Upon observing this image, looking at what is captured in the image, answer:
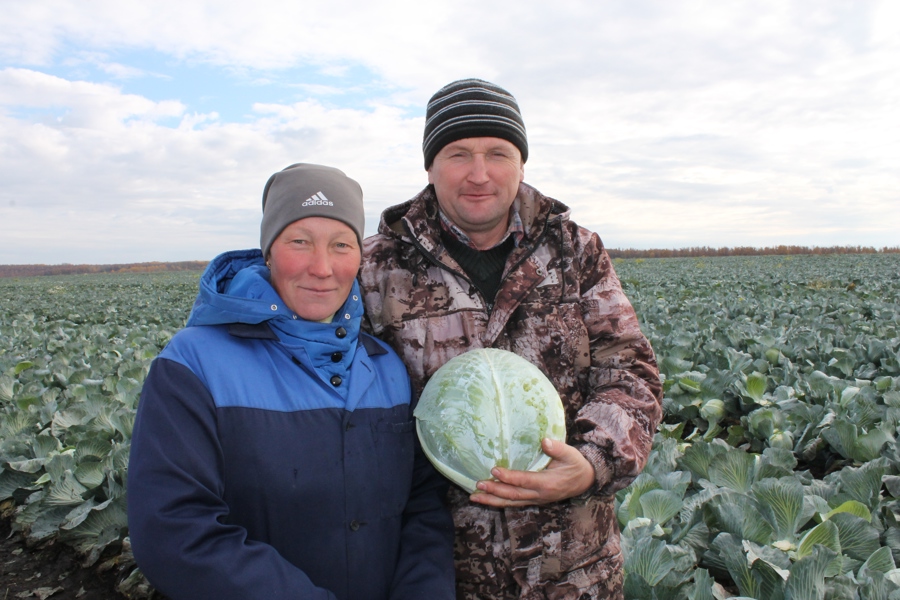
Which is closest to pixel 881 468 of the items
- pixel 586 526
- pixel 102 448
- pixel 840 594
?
pixel 840 594

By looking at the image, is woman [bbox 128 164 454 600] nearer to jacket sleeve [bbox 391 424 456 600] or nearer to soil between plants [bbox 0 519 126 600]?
jacket sleeve [bbox 391 424 456 600]

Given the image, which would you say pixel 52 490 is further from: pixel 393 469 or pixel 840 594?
pixel 840 594

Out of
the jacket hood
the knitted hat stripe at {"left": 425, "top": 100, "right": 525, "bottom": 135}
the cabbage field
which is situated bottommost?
the cabbage field

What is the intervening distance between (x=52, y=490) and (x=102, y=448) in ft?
1.20

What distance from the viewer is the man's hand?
6.53 feet

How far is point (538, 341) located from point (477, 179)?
653 mm

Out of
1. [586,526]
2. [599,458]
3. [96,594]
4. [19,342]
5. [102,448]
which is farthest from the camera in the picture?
[19,342]

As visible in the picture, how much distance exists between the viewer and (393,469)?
1.98 m

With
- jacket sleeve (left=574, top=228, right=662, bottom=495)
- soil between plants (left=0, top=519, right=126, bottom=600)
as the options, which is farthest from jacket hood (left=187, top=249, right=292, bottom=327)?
soil between plants (left=0, top=519, right=126, bottom=600)

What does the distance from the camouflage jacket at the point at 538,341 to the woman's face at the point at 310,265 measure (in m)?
0.43

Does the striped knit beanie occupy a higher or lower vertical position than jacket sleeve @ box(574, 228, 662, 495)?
higher

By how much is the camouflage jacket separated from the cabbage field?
334 mm

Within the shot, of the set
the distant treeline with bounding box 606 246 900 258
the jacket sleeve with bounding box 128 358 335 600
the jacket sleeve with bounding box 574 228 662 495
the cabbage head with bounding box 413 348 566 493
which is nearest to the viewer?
the jacket sleeve with bounding box 128 358 335 600

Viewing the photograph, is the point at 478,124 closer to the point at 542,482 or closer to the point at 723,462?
the point at 542,482
